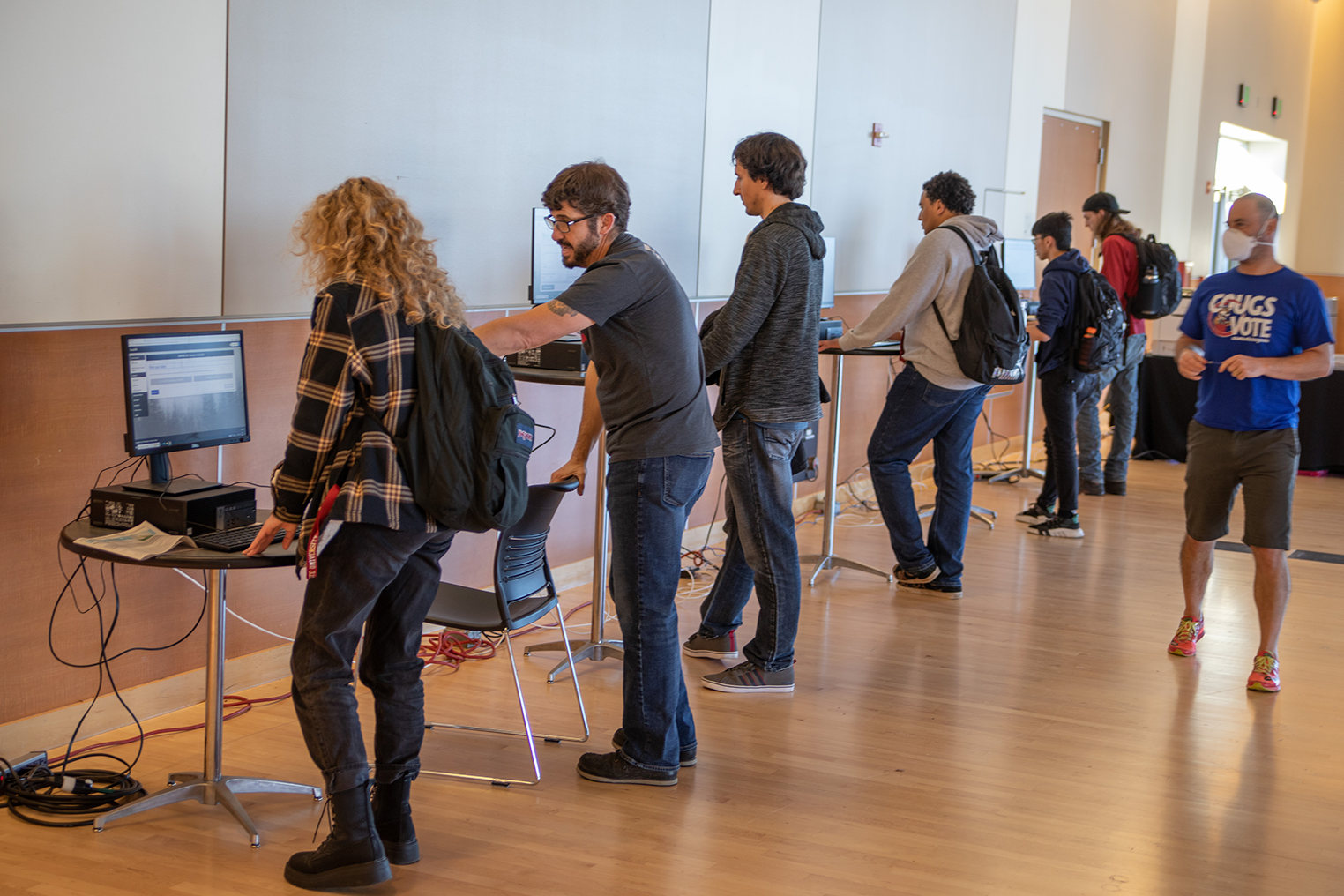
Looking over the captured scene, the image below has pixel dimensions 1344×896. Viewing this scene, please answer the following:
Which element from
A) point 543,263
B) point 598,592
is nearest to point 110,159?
point 543,263

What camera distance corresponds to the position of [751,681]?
377 centimetres

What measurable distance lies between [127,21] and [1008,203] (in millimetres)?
6434

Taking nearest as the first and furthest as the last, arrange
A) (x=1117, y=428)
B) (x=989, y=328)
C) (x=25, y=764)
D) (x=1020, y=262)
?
(x=25, y=764) < (x=989, y=328) < (x=1117, y=428) < (x=1020, y=262)

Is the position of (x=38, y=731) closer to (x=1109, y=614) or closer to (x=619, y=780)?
(x=619, y=780)

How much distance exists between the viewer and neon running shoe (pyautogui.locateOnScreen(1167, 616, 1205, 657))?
426 cm

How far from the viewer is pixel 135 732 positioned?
128 inches

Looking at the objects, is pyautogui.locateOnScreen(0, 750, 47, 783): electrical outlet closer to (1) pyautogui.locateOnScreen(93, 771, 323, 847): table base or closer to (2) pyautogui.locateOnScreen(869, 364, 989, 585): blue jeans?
(1) pyautogui.locateOnScreen(93, 771, 323, 847): table base

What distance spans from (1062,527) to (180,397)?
4470 mm

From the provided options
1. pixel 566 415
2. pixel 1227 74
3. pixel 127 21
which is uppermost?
pixel 1227 74

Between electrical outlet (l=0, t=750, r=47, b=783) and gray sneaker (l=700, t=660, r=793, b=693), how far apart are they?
1.78 meters

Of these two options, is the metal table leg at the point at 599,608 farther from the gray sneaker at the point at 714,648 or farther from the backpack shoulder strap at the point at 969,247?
the backpack shoulder strap at the point at 969,247

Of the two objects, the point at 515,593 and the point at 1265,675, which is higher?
the point at 515,593

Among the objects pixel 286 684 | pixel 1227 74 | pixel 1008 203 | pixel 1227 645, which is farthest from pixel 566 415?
pixel 1227 74

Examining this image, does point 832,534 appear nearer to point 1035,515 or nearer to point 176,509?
point 1035,515
